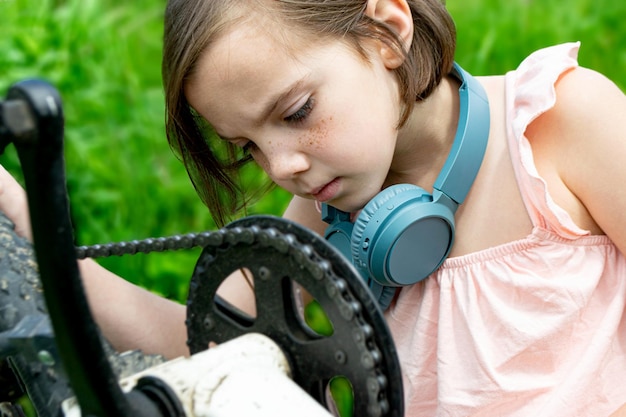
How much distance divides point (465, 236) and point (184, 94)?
0.50 metres

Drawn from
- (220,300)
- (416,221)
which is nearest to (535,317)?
(416,221)

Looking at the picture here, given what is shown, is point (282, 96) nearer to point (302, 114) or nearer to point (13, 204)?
point (302, 114)

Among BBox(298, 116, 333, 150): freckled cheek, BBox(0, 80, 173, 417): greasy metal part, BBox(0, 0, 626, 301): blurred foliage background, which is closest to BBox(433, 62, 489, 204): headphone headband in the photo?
BBox(298, 116, 333, 150): freckled cheek

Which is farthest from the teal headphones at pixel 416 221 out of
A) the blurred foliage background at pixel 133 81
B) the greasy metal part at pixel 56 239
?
the blurred foliage background at pixel 133 81

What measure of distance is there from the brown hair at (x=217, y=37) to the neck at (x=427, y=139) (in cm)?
3

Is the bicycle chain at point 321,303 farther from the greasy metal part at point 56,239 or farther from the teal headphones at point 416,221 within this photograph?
the teal headphones at point 416,221

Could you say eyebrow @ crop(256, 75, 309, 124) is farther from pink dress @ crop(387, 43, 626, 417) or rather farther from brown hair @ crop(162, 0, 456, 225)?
pink dress @ crop(387, 43, 626, 417)

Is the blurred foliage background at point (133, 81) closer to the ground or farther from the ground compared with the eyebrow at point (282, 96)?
closer to the ground

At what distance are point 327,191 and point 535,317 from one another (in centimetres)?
38

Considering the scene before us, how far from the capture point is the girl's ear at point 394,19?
139cm

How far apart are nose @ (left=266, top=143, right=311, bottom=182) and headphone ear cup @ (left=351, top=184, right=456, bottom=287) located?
0.11 metres

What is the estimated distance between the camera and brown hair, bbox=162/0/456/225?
1.30 m

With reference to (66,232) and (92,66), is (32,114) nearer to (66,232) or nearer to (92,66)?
(66,232)

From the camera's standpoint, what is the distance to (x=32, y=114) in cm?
64
